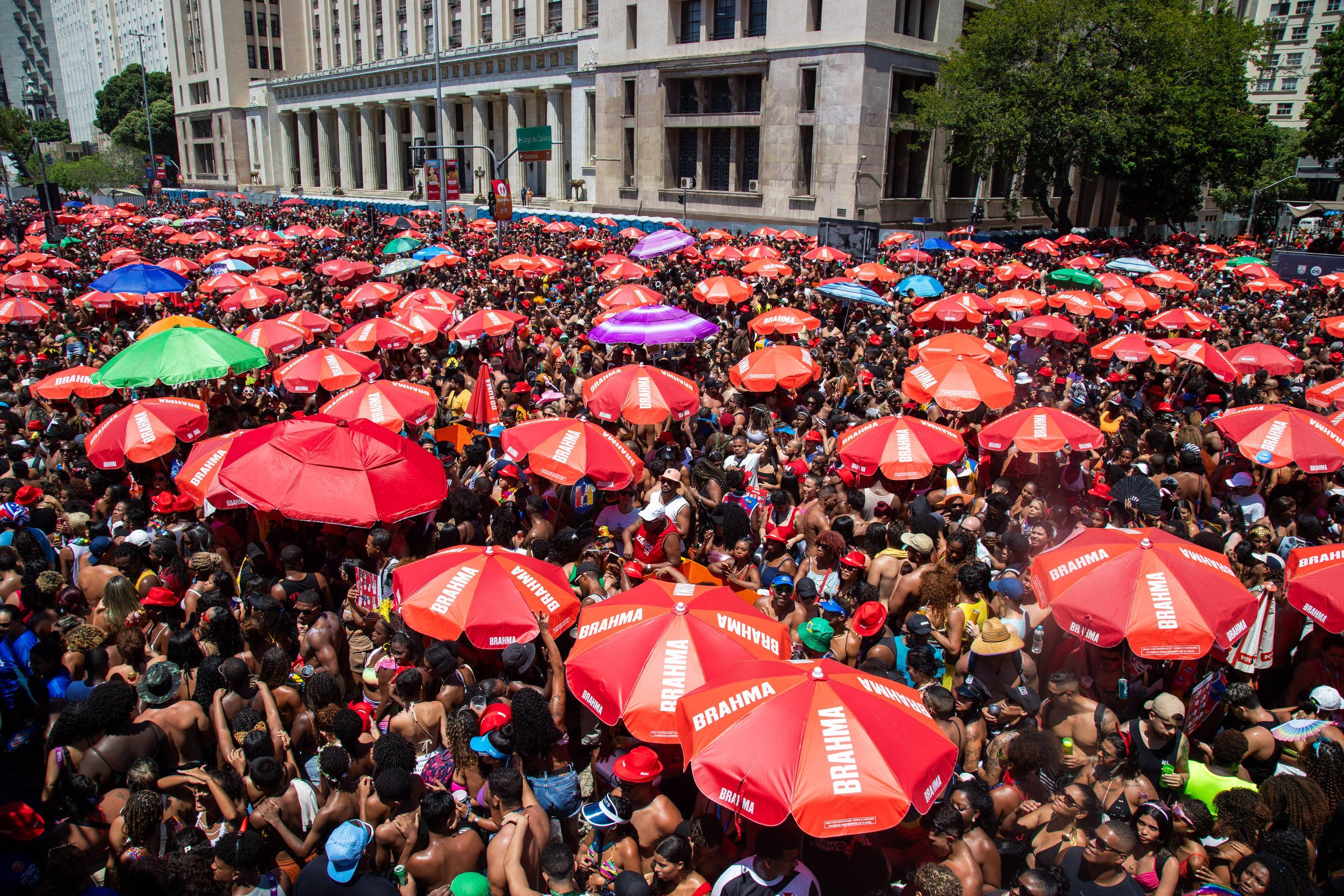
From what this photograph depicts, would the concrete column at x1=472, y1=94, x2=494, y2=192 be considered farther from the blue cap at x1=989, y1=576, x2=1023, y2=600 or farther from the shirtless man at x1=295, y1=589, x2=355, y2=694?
the blue cap at x1=989, y1=576, x2=1023, y2=600

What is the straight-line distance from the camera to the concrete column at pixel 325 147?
76562 mm

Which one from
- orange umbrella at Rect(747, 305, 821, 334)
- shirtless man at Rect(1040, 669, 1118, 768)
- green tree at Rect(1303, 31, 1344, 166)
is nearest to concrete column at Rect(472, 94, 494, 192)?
green tree at Rect(1303, 31, 1344, 166)

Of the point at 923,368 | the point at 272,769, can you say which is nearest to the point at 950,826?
the point at 272,769

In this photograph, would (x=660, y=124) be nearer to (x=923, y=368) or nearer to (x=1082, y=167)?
(x=1082, y=167)

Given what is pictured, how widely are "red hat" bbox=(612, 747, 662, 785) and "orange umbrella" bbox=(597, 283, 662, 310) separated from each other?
1241 cm

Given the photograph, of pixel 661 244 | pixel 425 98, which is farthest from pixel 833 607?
pixel 425 98

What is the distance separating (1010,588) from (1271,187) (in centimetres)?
6429

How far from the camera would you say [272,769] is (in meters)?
4.16

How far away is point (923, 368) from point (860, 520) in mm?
3309

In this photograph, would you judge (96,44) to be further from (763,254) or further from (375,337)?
(375,337)

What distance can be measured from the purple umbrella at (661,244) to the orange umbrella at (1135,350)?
35.3ft

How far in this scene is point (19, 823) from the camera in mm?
3633

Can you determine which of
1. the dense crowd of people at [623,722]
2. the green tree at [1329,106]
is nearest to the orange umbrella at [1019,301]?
the dense crowd of people at [623,722]

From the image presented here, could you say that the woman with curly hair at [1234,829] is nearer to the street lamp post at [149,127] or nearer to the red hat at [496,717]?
the red hat at [496,717]
